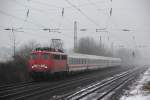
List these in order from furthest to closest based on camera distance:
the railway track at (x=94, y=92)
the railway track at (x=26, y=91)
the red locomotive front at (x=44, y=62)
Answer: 1. the red locomotive front at (x=44, y=62)
2. the railway track at (x=94, y=92)
3. the railway track at (x=26, y=91)

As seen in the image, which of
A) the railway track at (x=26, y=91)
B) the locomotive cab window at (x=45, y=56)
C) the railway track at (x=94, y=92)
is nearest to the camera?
the railway track at (x=26, y=91)

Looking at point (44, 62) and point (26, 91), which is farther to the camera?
point (44, 62)

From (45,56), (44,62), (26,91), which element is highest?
(45,56)

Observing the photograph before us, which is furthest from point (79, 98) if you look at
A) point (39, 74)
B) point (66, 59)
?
point (66, 59)

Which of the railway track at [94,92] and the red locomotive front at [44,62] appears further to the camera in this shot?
the red locomotive front at [44,62]

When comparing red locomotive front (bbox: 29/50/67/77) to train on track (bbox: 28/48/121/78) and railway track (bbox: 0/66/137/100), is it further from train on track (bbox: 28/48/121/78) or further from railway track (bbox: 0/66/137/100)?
railway track (bbox: 0/66/137/100)

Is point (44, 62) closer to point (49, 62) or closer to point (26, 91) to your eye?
point (49, 62)

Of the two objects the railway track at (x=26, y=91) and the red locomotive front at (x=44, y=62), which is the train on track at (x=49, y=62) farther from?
the railway track at (x=26, y=91)

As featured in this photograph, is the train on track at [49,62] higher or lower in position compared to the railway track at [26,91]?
higher

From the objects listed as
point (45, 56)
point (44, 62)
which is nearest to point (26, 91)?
point (44, 62)

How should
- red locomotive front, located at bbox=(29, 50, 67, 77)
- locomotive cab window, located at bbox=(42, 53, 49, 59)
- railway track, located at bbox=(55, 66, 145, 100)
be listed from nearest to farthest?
1. railway track, located at bbox=(55, 66, 145, 100)
2. red locomotive front, located at bbox=(29, 50, 67, 77)
3. locomotive cab window, located at bbox=(42, 53, 49, 59)

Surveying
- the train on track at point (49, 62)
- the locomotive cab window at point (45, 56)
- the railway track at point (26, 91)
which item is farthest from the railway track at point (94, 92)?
the locomotive cab window at point (45, 56)

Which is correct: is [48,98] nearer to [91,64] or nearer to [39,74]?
[39,74]

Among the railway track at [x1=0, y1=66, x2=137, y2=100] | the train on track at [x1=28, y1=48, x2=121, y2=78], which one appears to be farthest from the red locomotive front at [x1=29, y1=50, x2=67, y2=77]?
the railway track at [x1=0, y1=66, x2=137, y2=100]
